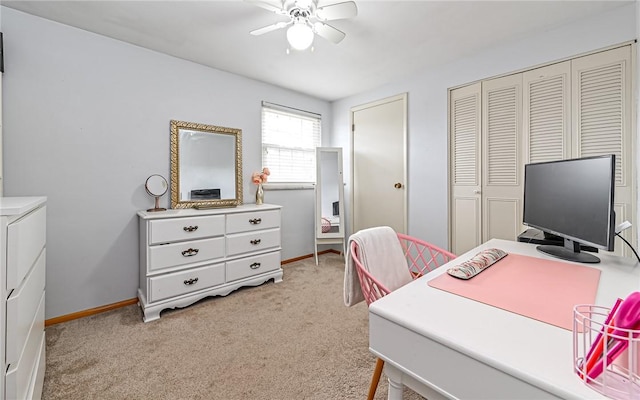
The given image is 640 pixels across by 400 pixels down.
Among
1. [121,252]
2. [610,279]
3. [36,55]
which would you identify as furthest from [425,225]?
[36,55]

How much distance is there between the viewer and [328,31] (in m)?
2.03

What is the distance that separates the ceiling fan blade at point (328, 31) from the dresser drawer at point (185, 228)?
73.8 inches

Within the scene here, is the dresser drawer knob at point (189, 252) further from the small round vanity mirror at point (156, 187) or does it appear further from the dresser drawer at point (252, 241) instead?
the small round vanity mirror at point (156, 187)

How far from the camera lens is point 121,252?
8.38 feet

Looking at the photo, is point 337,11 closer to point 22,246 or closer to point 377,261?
point 377,261

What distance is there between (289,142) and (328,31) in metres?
2.02

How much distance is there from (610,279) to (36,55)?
12.7ft

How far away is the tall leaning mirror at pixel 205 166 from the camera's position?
2854mm

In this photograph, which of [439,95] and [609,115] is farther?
[439,95]

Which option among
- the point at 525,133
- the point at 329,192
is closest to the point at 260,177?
the point at 329,192

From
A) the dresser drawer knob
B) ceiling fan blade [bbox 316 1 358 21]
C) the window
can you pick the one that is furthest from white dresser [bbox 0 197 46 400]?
the window

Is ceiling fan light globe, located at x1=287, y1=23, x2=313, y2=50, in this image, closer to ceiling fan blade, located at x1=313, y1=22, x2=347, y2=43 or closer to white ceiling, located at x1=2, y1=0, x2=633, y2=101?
ceiling fan blade, located at x1=313, y1=22, x2=347, y2=43

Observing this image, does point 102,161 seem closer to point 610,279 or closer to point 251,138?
point 251,138

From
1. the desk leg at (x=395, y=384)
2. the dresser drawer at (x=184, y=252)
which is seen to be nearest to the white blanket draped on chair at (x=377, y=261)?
the desk leg at (x=395, y=384)
